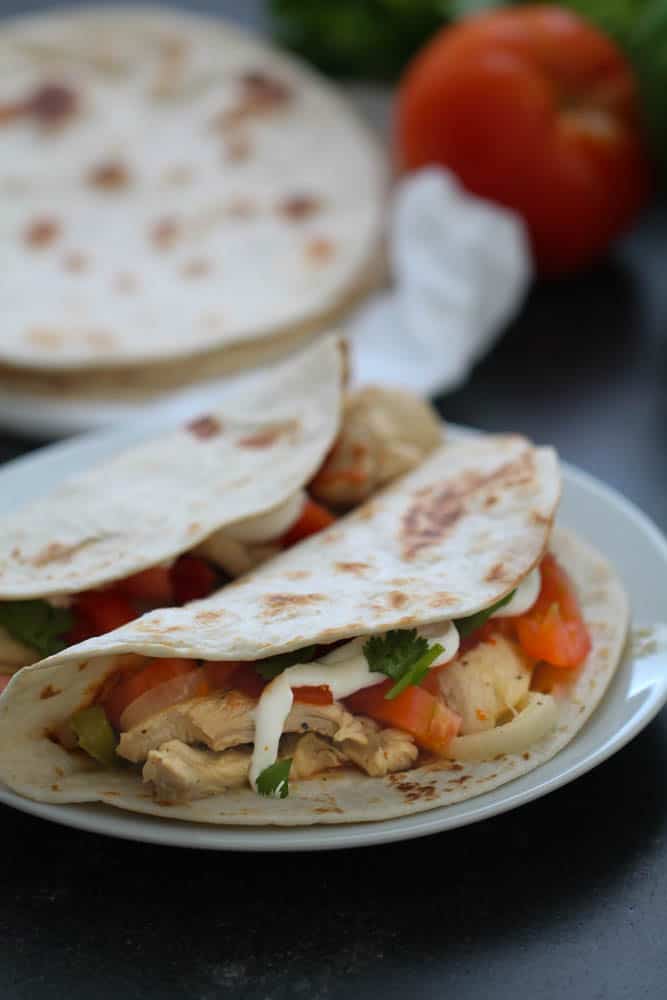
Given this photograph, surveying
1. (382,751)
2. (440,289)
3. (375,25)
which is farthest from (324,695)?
(375,25)

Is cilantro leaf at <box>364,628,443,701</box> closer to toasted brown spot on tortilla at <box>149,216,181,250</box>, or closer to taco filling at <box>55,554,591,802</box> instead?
taco filling at <box>55,554,591,802</box>

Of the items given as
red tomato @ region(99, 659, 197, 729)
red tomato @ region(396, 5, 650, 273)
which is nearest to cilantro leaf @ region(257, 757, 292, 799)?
red tomato @ region(99, 659, 197, 729)

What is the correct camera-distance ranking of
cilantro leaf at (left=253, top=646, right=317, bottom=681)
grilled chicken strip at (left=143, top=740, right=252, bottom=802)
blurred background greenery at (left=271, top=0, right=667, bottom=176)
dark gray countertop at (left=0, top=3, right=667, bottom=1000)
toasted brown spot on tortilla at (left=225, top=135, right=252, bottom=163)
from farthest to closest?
1. blurred background greenery at (left=271, top=0, right=667, bottom=176)
2. toasted brown spot on tortilla at (left=225, top=135, right=252, bottom=163)
3. cilantro leaf at (left=253, top=646, right=317, bottom=681)
4. grilled chicken strip at (left=143, top=740, right=252, bottom=802)
5. dark gray countertop at (left=0, top=3, right=667, bottom=1000)

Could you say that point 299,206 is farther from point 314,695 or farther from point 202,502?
point 314,695

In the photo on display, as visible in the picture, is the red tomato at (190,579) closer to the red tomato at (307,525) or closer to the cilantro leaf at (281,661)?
the red tomato at (307,525)

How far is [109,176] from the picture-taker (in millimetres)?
4484

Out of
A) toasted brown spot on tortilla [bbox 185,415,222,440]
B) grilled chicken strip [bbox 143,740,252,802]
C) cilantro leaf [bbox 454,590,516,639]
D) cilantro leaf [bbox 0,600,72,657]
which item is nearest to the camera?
grilled chicken strip [bbox 143,740,252,802]

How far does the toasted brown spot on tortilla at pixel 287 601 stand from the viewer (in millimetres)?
2223

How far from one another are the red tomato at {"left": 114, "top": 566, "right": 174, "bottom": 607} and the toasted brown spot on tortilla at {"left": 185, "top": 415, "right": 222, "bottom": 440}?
38cm

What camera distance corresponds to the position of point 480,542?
7.87ft

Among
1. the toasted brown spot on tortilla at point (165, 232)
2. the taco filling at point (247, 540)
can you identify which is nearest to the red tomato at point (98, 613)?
the taco filling at point (247, 540)

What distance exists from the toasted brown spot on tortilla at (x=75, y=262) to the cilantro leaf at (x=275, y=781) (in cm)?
241

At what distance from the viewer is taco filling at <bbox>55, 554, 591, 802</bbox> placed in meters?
2.15

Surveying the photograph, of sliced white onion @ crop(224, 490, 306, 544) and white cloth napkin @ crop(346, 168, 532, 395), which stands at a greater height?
sliced white onion @ crop(224, 490, 306, 544)
